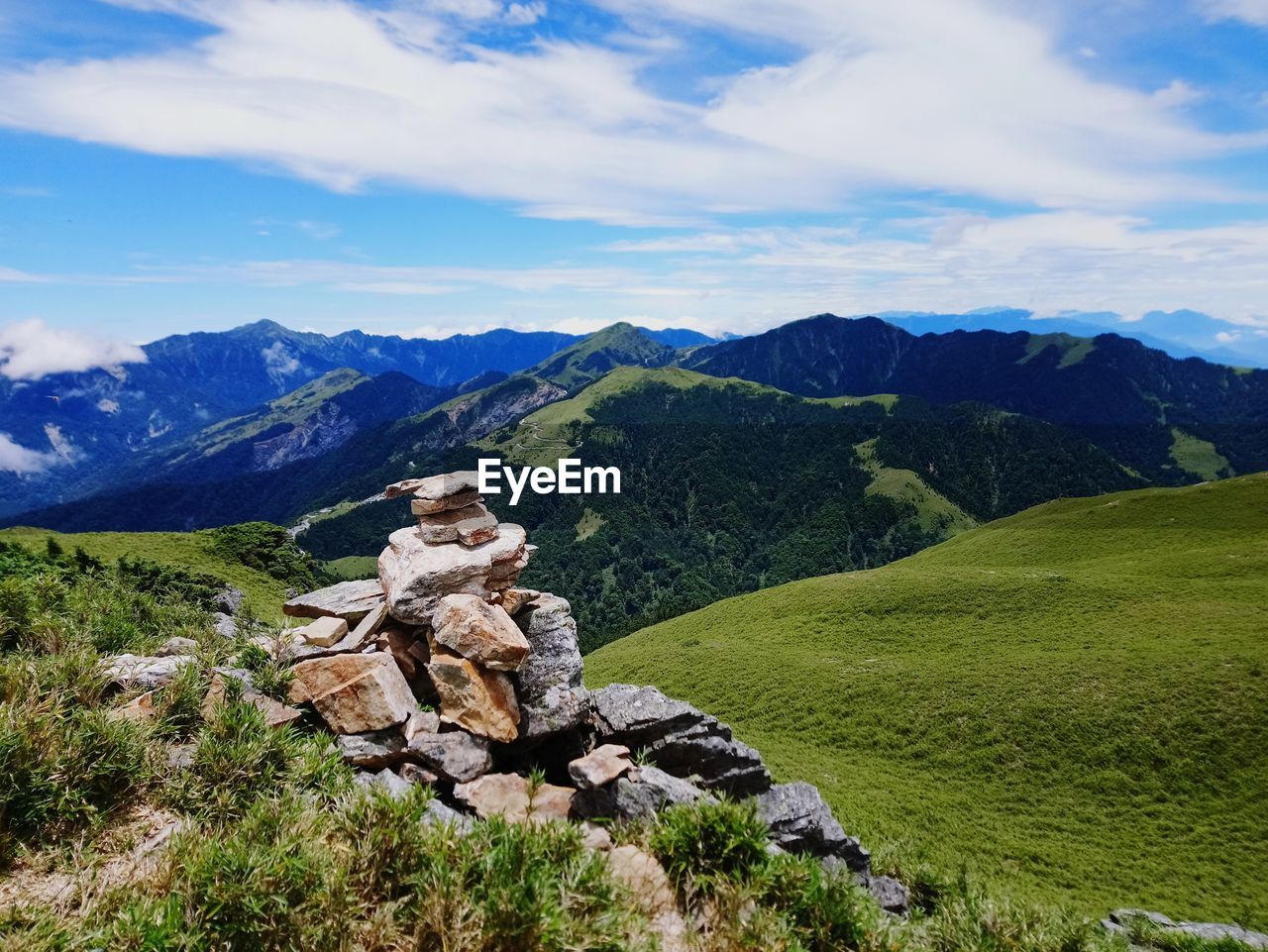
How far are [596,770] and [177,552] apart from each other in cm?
10897

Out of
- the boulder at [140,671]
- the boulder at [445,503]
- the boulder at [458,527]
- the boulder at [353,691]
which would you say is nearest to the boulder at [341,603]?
the boulder at [458,527]

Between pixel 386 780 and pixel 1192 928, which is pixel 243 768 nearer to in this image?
pixel 386 780

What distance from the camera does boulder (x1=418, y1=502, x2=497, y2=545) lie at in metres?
24.3

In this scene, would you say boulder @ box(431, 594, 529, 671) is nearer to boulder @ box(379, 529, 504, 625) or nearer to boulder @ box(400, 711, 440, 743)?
boulder @ box(379, 529, 504, 625)

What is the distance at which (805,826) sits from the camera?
73.6ft

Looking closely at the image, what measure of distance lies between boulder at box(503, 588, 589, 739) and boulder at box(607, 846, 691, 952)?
689 cm

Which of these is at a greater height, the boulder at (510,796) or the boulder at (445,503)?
the boulder at (445,503)

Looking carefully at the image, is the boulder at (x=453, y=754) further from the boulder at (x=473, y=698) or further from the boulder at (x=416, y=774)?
the boulder at (x=473, y=698)

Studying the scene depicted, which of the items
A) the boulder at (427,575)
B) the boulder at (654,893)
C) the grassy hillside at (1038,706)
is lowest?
the grassy hillside at (1038,706)

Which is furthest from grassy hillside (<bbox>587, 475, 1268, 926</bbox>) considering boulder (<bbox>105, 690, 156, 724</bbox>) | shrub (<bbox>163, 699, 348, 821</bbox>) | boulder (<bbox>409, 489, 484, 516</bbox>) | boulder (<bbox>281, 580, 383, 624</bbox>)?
boulder (<bbox>105, 690, 156, 724</bbox>)

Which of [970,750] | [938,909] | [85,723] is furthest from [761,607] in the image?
[85,723]

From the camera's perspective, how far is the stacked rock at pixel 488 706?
17.8 meters

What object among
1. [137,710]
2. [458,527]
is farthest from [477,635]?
[137,710]

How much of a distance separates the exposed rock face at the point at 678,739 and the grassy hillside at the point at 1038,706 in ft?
51.5
